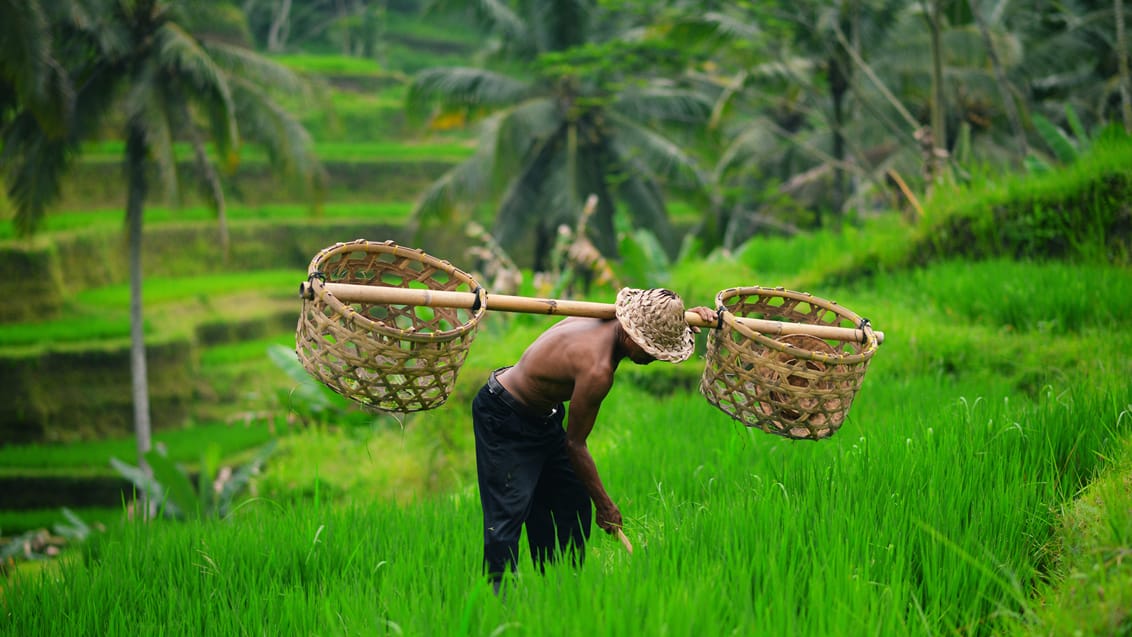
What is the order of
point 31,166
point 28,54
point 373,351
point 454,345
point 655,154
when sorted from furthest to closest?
1. point 655,154
2. point 31,166
3. point 28,54
4. point 454,345
5. point 373,351

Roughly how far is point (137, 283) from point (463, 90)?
573cm

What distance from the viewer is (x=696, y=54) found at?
1143 centimetres

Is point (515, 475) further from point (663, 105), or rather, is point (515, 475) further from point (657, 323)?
point (663, 105)

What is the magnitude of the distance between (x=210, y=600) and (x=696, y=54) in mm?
9799

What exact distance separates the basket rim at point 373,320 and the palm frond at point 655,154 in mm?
11874

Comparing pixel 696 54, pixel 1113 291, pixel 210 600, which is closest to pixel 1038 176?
pixel 1113 291

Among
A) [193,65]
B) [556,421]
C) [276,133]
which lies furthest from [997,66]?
[276,133]

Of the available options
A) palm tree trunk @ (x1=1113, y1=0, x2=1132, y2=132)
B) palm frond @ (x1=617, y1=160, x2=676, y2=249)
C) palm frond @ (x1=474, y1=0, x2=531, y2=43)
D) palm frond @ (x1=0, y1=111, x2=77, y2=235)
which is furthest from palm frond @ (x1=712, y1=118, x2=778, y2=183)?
palm frond @ (x1=0, y1=111, x2=77, y2=235)

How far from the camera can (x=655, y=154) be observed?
596 inches

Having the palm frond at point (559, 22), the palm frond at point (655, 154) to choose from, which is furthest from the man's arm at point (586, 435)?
the palm frond at point (559, 22)

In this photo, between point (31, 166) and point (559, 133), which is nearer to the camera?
point (31, 166)

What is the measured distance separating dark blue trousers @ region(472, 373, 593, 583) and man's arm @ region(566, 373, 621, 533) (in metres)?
0.16

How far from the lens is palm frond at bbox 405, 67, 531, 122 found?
1509 centimetres

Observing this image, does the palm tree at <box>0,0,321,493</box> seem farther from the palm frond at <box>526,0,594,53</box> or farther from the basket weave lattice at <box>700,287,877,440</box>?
the basket weave lattice at <box>700,287,877,440</box>
